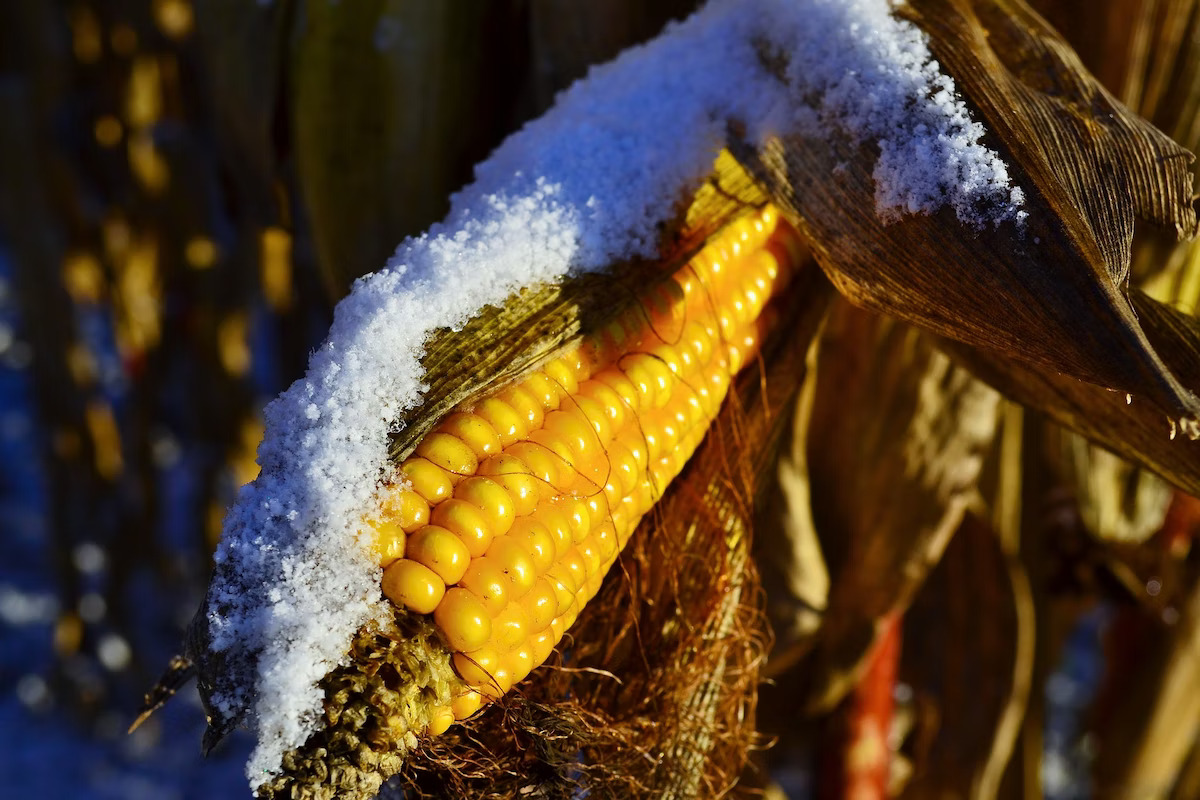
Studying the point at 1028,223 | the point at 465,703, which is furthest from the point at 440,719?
the point at 1028,223

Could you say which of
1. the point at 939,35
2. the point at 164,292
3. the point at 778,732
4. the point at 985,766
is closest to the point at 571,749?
the point at 939,35

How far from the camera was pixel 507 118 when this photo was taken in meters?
0.87

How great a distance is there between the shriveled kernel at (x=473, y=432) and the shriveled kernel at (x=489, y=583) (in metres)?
0.06

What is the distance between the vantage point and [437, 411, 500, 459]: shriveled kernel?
48 centimetres

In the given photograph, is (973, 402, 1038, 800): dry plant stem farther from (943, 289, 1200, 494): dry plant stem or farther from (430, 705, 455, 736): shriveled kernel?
(430, 705, 455, 736): shriveled kernel

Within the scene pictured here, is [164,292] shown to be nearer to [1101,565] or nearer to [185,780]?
[185,780]

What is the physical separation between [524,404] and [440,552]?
0.11m

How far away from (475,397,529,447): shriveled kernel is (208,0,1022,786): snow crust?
4cm

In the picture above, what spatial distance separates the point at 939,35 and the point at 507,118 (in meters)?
0.44

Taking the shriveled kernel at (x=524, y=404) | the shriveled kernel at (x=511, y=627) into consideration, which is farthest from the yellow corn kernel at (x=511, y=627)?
the shriveled kernel at (x=524, y=404)

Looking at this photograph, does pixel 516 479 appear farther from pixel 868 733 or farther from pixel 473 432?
pixel 868 733

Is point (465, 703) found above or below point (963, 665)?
above

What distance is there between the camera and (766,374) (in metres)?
0.68

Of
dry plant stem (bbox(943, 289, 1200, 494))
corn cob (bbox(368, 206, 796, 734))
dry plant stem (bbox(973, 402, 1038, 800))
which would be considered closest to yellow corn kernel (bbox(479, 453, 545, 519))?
corn cob (bbox(368, 206, 796, 734))
